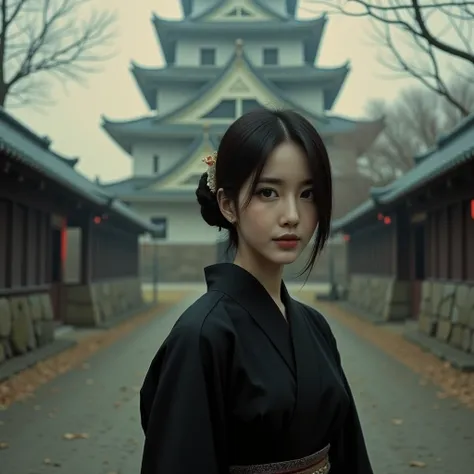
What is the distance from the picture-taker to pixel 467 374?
9750mm

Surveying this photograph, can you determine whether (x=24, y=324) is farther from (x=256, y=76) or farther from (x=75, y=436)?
(x=256, y=76)

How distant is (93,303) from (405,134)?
30.8 m

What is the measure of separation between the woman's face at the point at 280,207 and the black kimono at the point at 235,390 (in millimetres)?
136

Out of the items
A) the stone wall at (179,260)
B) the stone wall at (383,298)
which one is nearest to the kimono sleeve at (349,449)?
the stone wall at (383,298)

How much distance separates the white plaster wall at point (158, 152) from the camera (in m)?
43.3

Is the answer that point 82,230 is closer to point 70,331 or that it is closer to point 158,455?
point 70,331

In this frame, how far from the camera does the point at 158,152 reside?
43500 millimetres

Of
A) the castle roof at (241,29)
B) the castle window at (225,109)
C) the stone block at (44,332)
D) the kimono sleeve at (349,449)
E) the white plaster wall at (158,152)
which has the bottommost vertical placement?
the stone block at (44,332)

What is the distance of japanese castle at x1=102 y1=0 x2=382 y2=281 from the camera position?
40312 millimetres

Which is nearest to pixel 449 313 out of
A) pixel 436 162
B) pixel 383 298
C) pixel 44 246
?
pixel 436 162

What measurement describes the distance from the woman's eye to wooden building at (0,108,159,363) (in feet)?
22.9

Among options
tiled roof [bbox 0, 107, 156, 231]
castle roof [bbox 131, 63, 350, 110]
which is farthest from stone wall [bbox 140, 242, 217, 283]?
tiled roof [bbox 0, 107, 156, 231]

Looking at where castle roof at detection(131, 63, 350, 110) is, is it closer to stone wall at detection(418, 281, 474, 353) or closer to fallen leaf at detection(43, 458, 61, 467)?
stone wall at detection(418, 281, 474, 353)

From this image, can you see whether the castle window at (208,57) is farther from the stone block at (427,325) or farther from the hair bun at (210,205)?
the hair bun at (210,205)
